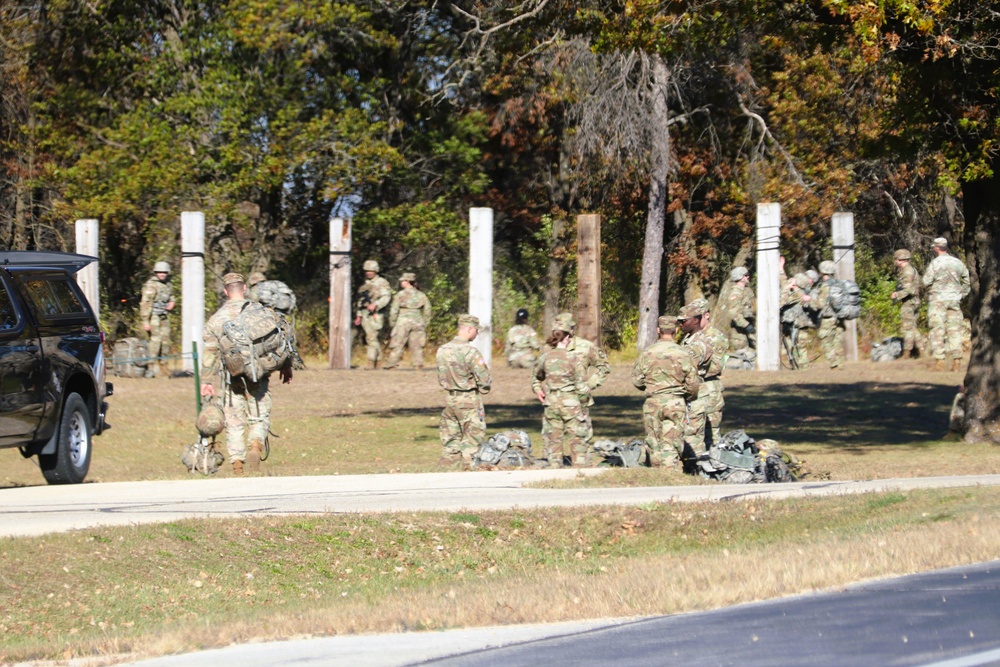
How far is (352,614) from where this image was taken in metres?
8.05

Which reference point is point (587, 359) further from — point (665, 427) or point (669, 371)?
point (665, 427)

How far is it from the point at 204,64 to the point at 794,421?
1597cm

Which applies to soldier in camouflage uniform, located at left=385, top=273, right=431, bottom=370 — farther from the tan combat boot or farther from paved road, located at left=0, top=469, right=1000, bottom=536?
paved road, located at left=0, top=469, right=1000, bottom=536

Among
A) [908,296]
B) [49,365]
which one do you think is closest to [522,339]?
[908,296]

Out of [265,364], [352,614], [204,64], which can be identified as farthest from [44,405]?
[204,64]

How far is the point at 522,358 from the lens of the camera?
88.2 ft

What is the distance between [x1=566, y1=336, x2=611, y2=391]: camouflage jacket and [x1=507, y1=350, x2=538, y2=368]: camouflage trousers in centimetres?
1082

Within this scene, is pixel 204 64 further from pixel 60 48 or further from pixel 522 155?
pixel 522 155

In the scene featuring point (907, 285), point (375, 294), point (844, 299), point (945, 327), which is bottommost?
point (945, 327)

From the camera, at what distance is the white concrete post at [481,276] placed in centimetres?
2355

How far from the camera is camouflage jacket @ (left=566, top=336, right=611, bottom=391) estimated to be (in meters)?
15.8

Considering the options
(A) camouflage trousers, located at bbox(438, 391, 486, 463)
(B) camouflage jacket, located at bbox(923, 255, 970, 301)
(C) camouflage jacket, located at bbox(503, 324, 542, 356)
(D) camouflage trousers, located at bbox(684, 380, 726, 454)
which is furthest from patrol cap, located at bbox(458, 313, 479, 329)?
(B) camouflage jacket, located at bbox(923, 255, 970, 301)

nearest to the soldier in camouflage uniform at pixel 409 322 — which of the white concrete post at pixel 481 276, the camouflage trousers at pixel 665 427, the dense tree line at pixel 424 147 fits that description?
the white concrete post at pixel 481 276

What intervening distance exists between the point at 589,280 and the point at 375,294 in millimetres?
6614
